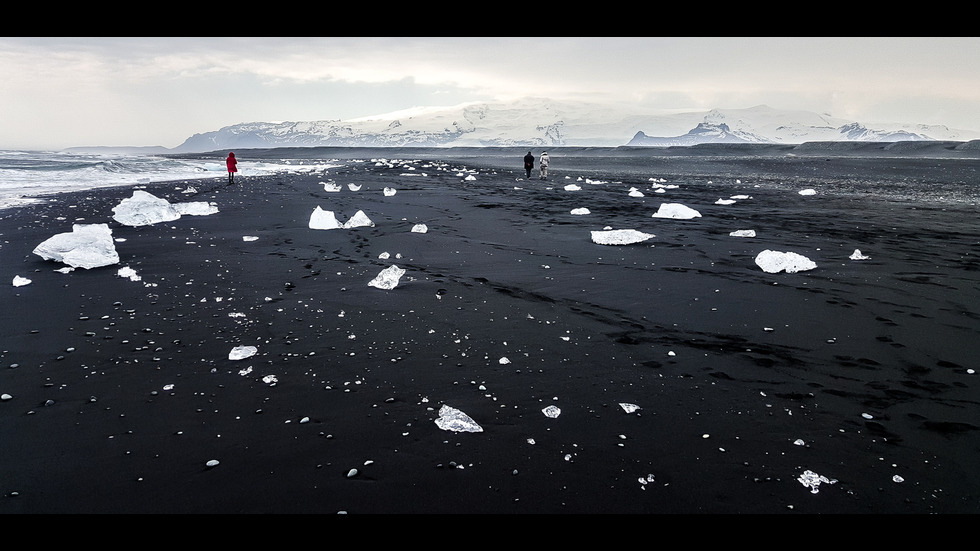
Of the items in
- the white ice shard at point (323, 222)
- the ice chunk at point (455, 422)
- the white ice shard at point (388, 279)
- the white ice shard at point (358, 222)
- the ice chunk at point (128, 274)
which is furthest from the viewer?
the white ice shard at point (358, 222)

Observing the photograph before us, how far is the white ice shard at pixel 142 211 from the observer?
10.6 m

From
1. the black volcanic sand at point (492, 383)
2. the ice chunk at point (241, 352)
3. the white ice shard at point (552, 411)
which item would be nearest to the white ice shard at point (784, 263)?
the black volcanic sand at point (492, 383)

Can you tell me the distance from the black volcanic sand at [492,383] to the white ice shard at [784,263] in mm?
153

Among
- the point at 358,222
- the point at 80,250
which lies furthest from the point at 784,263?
the point at 80,250

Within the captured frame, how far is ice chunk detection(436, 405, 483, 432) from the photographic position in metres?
3.33

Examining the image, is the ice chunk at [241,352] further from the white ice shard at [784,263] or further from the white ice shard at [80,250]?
the white ice shard at [784,263]

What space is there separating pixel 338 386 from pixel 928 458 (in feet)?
12.4

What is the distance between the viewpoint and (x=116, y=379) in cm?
392

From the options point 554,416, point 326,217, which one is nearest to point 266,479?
point 554,416

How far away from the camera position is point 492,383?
3975mm

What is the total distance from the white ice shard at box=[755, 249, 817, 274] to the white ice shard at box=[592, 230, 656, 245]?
223 centimetres

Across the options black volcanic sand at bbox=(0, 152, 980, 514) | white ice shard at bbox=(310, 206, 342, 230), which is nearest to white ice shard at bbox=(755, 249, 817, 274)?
black volcanic sand at bbox=(0, 152, 980, 514)

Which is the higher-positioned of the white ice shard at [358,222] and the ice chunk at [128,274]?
the white ice shard at [358,222]

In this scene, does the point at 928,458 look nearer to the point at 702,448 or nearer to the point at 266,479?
the point at 702,448
